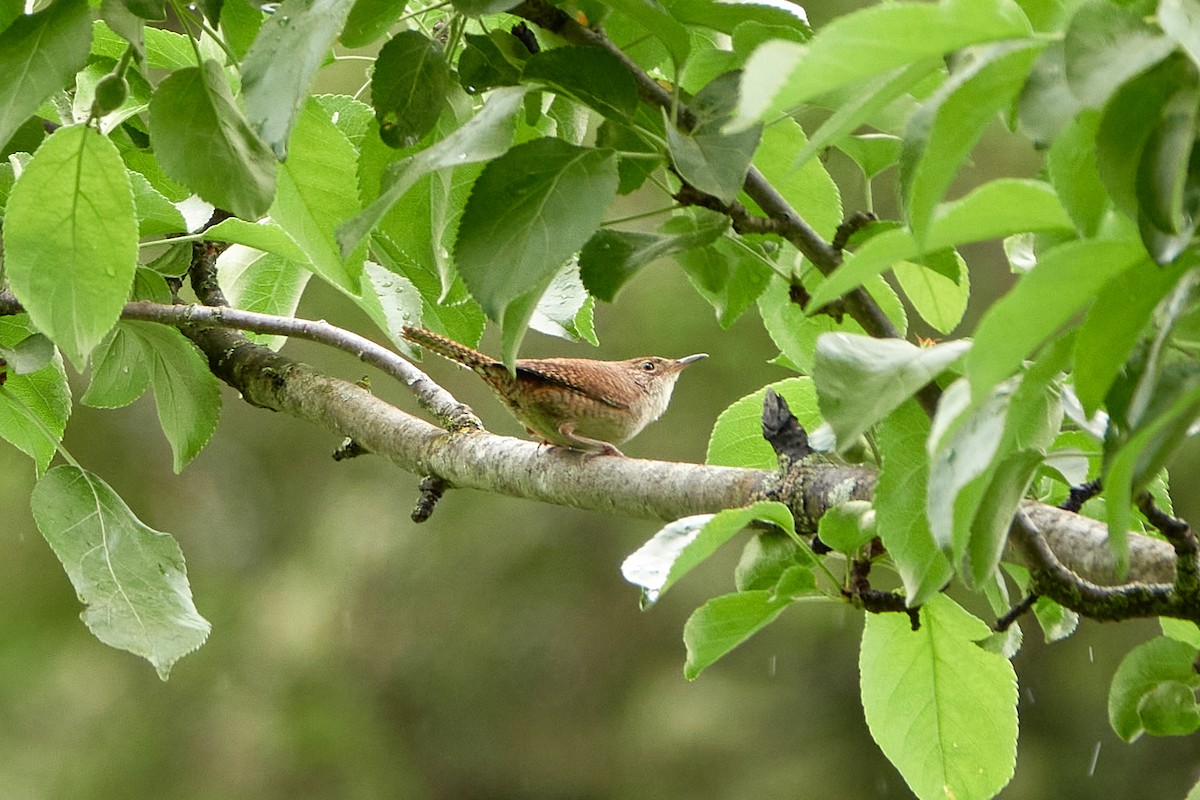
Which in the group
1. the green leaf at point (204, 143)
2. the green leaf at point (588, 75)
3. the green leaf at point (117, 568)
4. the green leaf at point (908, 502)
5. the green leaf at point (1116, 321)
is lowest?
the green leaf at point (117, 568)

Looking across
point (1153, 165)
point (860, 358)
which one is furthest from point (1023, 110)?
point (860, 358)

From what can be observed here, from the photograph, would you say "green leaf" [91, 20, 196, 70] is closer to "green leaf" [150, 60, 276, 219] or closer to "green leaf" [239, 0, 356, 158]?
"green leaf" [150, 60, 276, 219]

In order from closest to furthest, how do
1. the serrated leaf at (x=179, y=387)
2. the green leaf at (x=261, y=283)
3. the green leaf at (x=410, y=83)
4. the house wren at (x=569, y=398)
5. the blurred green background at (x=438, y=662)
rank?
the green leaf at (x=410, y=83)
the serrated leaf at (x=179, y=387)
the green leaf at (x=261, y=283)
the house wren at (x=569, y=398)
the blurred green background at (x=438, y=662)

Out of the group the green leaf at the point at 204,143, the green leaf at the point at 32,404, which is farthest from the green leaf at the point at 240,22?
the green leaf at the point at 32,404

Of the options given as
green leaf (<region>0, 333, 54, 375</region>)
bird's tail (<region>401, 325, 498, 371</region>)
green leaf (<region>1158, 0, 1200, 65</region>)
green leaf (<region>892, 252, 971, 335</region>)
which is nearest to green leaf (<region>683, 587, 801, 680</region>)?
green leaf (<region>892, 252, 971, 335</region>)

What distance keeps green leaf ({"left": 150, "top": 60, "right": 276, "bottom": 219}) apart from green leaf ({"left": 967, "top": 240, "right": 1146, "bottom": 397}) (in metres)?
0.55

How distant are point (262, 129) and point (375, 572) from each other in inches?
281

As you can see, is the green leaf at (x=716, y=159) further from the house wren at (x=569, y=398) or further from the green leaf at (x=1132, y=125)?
the house wren at (x=569, y=398)

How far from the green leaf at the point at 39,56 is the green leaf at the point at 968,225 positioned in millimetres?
553

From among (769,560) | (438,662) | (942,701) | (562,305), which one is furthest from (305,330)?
(438,662)

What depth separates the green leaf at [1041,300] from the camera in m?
0.52

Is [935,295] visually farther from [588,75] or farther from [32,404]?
[32,404]

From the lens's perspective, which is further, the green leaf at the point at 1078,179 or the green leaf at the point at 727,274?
the green leaf at the point at 727,274

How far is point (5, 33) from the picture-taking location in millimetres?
848
